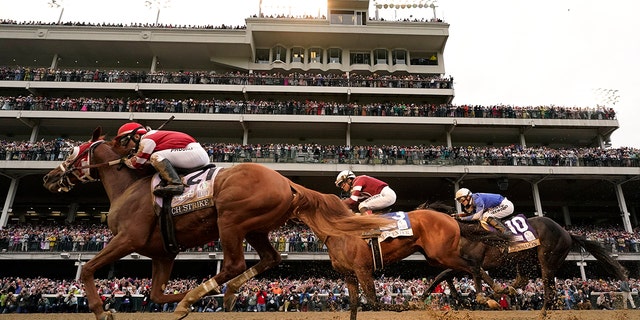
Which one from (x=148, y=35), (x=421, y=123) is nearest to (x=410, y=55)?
(x=421, y=123)

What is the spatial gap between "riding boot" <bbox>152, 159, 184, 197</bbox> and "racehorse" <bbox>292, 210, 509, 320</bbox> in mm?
1808

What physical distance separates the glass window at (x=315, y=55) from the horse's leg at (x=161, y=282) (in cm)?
3108

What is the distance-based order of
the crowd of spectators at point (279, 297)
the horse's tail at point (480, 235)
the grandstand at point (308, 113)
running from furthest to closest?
the grandstand at point (308, 113) < the crowd of spectators at point (279, 297) < the horse's tail at point (480, 235)

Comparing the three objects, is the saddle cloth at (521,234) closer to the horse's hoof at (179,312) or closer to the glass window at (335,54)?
the horse's hoof at (179,312)

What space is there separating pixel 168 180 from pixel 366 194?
4230 mm

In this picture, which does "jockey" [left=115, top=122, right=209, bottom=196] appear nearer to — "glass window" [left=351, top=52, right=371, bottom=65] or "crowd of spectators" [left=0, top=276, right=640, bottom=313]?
"crowd of spectators" [left=0, top=276, right=640, bottom=313]

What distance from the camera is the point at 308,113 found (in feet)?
95.7

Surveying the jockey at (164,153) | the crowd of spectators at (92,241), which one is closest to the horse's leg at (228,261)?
the jockey at (164,153)

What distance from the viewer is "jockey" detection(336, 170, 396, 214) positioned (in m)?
7.98

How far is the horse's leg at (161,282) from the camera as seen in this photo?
16.8ft

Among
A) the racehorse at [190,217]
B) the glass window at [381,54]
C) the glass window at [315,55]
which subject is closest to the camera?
the racehorse at [190,217]

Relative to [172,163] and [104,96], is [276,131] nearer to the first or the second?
[104,96]

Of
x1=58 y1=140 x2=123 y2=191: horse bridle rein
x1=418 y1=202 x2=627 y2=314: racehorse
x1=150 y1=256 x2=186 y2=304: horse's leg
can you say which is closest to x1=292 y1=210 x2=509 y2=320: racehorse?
x1=418 y1=202 x2=627 y2=314: racehorse

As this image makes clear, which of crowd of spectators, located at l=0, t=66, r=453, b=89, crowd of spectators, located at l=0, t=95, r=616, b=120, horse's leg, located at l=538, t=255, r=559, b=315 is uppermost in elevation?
crowd of spectators, located at l=0, t=66, r=453, b=89
